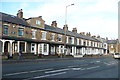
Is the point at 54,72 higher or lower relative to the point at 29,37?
lower

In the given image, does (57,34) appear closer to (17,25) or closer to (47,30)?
(47,30)

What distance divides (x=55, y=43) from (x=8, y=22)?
1475 centimetres

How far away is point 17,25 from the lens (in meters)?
34.7

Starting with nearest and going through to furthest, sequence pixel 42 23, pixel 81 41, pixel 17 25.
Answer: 1. pixel 17 25
2. pixel 42 23
3. pixel 81 41

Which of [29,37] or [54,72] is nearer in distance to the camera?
[54,72]

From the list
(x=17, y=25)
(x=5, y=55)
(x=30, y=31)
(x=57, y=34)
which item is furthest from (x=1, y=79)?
(x=57, y=34)

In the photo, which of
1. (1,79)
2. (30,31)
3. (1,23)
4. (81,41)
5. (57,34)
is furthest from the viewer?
(81,41)

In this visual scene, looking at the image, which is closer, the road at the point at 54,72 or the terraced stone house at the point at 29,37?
the road at the point at 54,72

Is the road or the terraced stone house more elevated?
the terraced stone house

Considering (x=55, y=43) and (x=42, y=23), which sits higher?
(x=42, y=23)

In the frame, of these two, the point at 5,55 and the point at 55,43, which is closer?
the point at 5,55

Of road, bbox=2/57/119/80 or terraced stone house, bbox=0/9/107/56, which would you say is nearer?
road, bbox=2/57/119/80

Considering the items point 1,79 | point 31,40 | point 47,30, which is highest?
point 47,30

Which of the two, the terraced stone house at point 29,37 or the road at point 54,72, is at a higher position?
the terraced stone house at point 29,37
